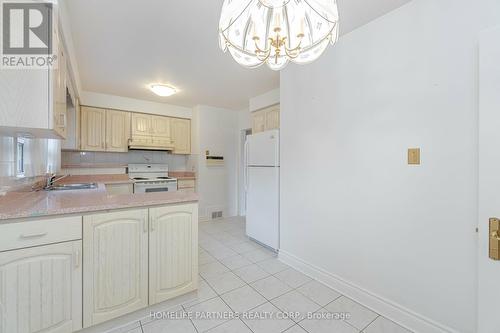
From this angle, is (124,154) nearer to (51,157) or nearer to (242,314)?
(51,157)

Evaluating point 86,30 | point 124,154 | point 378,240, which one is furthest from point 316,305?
point 124,154

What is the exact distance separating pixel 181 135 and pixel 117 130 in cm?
116

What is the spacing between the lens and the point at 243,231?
3730 mm

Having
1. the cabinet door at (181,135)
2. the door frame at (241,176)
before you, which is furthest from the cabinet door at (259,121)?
the cabinet door at (181,135)

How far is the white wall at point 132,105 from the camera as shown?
11.8 ft

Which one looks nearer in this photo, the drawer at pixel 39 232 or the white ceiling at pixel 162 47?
the drawer at pixel 39 232

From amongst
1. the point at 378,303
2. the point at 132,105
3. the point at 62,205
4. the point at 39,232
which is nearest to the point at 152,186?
the point at 132,105

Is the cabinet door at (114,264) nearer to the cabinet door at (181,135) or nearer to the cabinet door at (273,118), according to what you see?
the cabinet door at (273,118)

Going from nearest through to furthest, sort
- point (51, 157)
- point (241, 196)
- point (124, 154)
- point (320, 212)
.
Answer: point (320, 212) → point (51, 157) → point (124, 154) → point (241, 196)

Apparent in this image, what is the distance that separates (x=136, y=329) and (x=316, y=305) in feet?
4.59

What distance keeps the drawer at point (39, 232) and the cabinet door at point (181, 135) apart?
319cm

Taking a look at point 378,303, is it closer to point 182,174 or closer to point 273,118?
point 273,118

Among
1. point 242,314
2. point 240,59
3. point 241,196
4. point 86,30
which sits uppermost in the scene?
point 86,30

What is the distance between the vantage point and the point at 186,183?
4.34 meters
